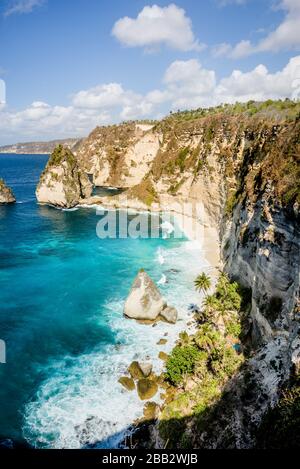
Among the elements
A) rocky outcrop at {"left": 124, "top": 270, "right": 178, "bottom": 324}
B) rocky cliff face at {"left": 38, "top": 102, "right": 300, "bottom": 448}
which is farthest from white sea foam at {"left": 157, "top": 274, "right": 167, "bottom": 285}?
rocky cliff face at {"left": 38, "top": 102, "right": 300, "bottom": 448}

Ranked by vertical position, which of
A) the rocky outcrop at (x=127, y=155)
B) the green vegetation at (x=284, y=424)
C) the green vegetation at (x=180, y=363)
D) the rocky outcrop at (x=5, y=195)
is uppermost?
the rocky outcrop at (x=127, y=155)

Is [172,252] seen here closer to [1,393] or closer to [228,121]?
[228,121]

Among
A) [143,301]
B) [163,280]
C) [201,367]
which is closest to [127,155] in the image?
[163,280]

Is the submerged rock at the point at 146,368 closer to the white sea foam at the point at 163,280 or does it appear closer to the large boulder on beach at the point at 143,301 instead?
the large boulder on beach at the point at 143,301

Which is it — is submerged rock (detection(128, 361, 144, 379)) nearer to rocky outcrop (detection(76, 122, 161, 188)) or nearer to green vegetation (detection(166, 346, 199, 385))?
green vegetation (detection(166, 346, 199, 385))

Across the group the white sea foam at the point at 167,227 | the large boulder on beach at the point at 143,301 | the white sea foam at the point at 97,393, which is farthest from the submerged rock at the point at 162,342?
the white sea foam at the point at 167,227
